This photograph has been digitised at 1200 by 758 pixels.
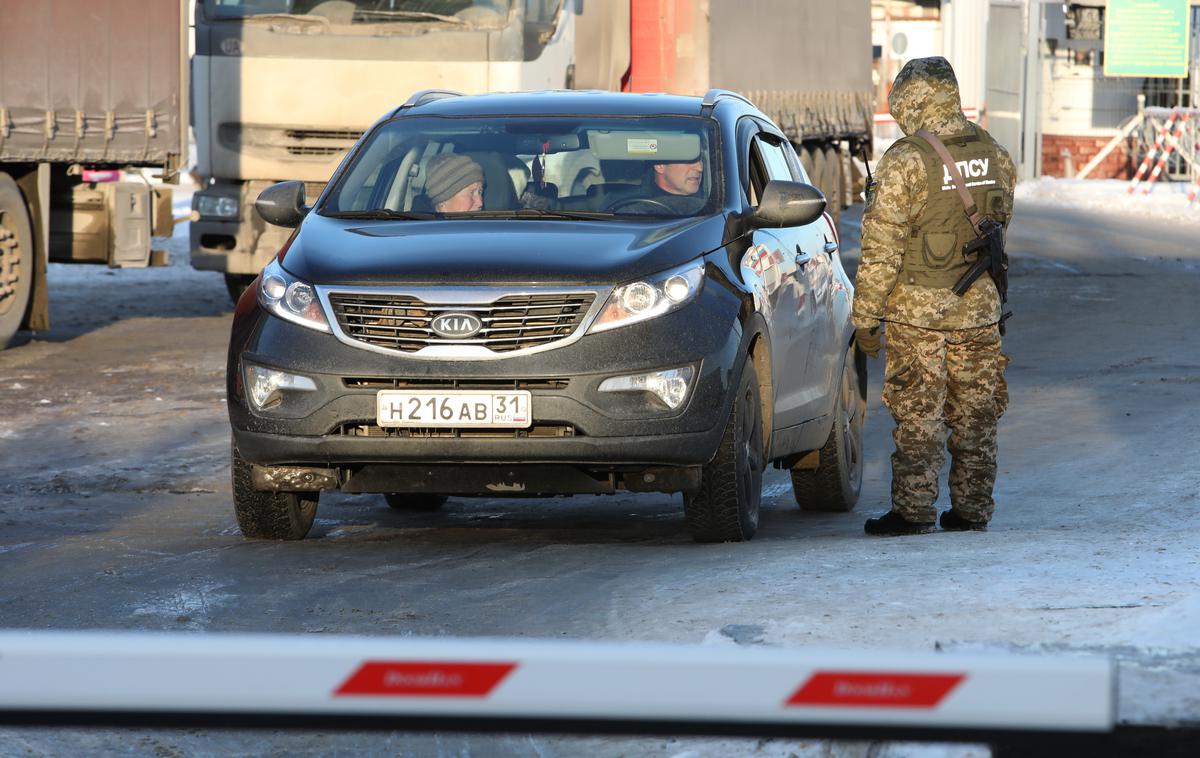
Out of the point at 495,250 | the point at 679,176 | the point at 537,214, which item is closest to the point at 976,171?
the point at 679,176

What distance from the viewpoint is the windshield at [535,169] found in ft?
25.3

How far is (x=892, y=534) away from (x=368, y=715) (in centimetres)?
521

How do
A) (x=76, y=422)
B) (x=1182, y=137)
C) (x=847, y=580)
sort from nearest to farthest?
(x=847, y=580) → (x=76, y=422) → (x=1182, y=137)

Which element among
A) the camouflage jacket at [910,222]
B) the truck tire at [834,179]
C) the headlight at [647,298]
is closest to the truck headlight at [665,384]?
the headlight at [647,298]

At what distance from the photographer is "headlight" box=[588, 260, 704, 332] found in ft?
22.4

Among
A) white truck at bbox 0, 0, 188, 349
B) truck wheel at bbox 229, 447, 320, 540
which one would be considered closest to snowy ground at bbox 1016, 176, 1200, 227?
white truck at bbox 0, 0, 188, 349

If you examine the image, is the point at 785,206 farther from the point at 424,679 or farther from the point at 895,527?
the point at 424,679

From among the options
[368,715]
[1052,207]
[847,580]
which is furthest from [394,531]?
[1052,207]

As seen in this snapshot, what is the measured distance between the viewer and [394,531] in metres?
8.04

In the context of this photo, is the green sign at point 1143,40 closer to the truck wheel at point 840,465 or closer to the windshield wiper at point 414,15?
the windshield wiper at point 414,15

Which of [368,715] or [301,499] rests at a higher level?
[368,715]

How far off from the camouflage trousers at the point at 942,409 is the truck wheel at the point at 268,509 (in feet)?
7.17

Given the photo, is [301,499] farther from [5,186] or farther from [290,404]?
[5,186]

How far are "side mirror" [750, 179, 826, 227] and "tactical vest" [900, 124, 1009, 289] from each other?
383 millimetres
